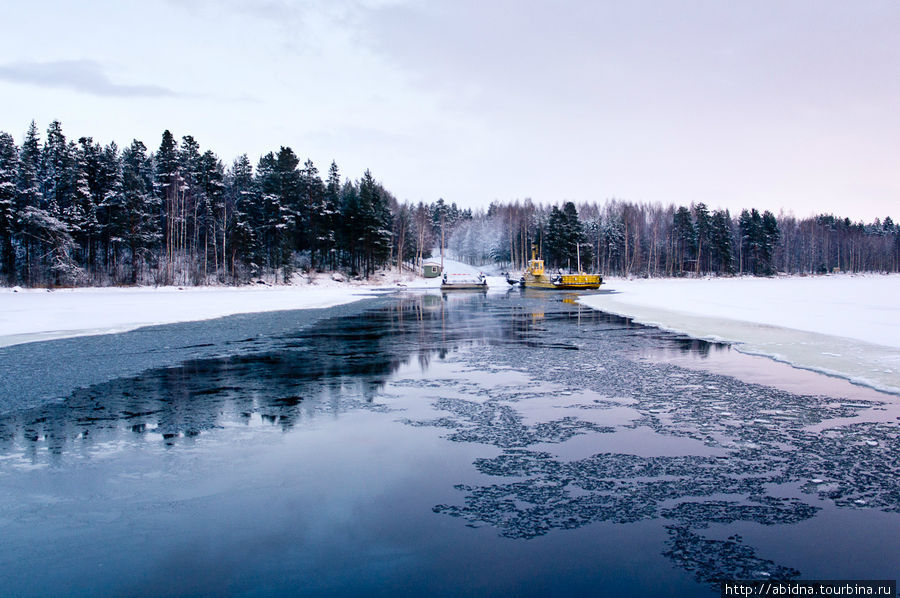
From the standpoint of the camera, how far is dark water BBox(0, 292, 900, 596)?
4285 mm

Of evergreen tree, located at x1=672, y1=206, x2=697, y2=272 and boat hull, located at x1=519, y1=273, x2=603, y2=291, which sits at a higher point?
evergreen tree, located at x1=672, y1=206, x2=697, y2=272

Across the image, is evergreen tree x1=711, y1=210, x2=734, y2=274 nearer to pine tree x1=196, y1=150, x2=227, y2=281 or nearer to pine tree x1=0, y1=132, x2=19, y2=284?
pine tree x1=196, y1=150, x2=227, y2=281

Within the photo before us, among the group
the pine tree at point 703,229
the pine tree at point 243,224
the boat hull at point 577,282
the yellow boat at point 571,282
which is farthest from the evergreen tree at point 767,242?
the pine tree at point 243,224

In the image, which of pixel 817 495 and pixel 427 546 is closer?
pixel 427 546

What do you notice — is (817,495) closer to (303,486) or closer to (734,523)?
(734,523)

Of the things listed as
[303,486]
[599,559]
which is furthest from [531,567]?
[303,486]

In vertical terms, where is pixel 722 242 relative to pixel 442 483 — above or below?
above

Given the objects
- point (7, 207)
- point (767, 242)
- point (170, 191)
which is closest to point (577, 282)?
point (170, 191)

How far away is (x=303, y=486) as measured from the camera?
5.97 m

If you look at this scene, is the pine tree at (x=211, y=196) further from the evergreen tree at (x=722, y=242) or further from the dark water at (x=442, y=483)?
the evergreen tree at (x=722, y=242)

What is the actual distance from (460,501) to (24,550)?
12.1 feet

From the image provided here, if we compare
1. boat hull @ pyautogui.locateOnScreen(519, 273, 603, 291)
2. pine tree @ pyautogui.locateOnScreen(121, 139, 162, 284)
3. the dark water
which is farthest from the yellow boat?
the dark water

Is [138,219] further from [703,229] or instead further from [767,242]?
[767,242]

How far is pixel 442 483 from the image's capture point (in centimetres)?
610
